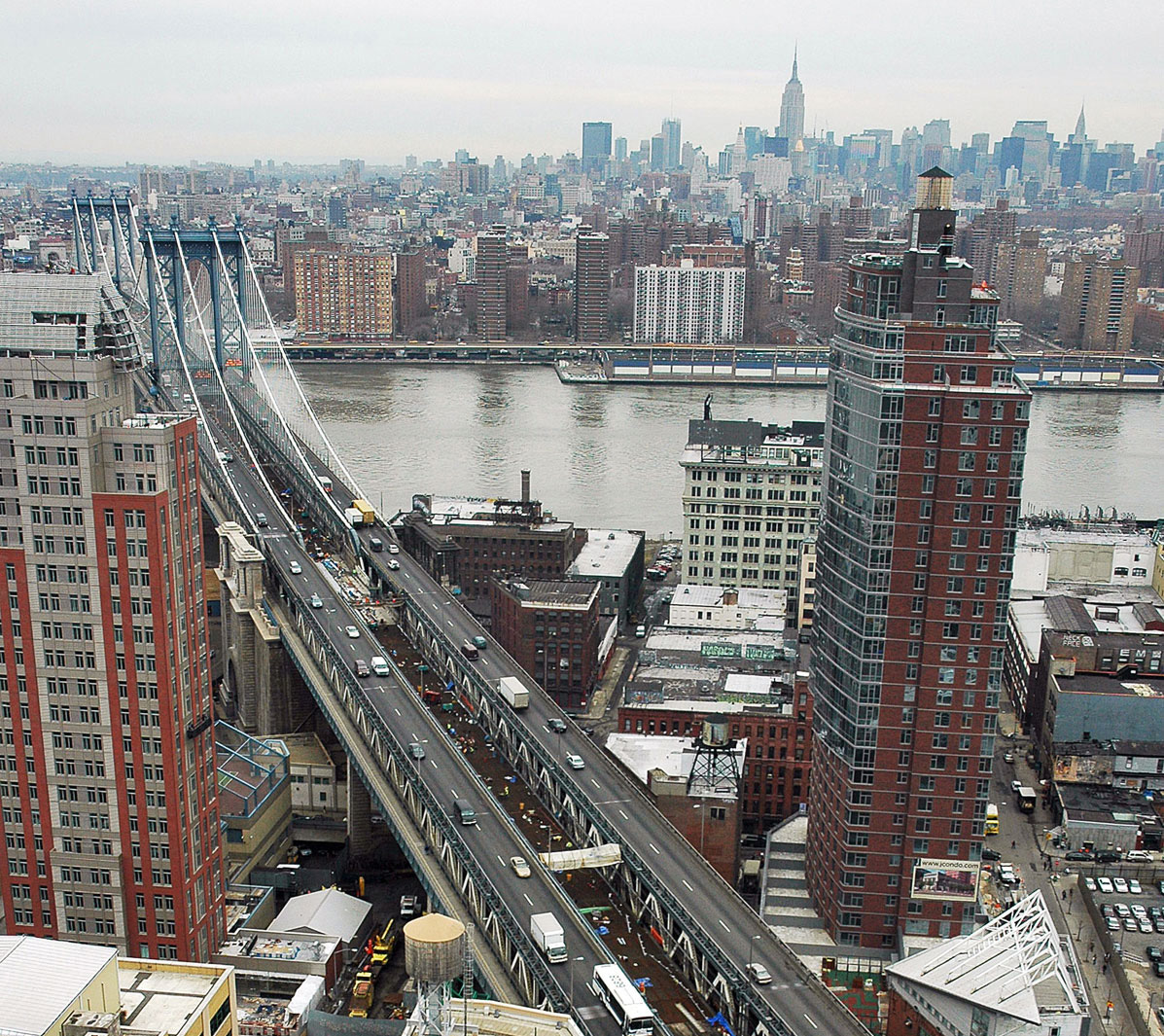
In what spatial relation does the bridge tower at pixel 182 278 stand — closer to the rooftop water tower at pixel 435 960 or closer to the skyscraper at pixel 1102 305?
the rooftop water tower at pixel 435 960

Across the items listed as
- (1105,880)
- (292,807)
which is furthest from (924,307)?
(292,807)

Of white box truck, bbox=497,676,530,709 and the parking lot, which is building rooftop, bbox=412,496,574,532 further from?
the parking lot

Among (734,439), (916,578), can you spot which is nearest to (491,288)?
(734,439)

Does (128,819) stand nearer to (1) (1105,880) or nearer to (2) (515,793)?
(2) (515,793)

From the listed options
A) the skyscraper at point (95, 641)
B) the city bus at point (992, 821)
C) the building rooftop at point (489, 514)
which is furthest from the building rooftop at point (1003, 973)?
the building rooftop at point (489, 514)

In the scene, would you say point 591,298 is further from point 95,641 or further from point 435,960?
point 435,960

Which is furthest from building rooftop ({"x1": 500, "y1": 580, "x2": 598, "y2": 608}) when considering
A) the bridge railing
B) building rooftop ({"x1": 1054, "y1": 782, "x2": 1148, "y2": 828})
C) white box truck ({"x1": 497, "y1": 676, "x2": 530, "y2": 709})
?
building rooftop ({"x1": 1054, "y1": 782, "x2": 1148, "y2": 828})
